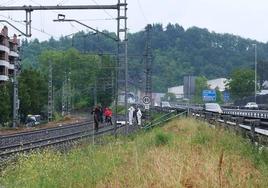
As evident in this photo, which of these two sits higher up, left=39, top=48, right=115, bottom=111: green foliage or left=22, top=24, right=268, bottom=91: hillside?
left=22, top=24, right=268, bottom=91: hillside

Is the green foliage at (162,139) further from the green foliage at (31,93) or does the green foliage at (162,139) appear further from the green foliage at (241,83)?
the green foliage at (241,83)

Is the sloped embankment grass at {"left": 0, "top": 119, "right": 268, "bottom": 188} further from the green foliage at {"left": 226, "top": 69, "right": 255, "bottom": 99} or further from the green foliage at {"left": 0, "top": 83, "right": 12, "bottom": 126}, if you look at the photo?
the green foliage at {"left": 226, "top": 69, "right": 255, "bottom": 99}

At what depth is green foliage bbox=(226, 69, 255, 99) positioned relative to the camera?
12412 centimetres

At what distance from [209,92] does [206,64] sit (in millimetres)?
106182

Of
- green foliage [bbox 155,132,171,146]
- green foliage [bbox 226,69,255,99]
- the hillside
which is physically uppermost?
the hillside

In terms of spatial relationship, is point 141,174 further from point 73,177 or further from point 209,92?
point 209,92

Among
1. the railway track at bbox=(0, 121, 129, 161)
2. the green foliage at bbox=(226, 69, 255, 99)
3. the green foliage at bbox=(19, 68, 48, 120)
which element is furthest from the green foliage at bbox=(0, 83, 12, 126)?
the green foliage at bbox=(226, 69, 255, 99)

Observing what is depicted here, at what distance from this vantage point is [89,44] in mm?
105875

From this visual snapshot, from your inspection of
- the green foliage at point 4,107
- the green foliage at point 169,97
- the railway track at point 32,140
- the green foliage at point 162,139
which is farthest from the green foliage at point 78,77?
the green foliage at point 162,139

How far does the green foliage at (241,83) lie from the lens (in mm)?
124125

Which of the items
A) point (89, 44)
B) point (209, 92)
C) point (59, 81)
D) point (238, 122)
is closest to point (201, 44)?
point (59, 81)

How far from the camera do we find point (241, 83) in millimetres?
125938

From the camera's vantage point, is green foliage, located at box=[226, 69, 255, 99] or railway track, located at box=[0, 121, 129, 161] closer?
railway track, located at box=[0, 121, 129, 161]

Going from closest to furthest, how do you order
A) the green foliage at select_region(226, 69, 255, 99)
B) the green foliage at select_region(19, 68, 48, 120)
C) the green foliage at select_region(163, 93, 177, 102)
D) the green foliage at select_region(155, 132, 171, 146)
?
the green foliage at select_region(155, 132, 171, 146) < the green foliage at select_region(19, 68, 48, 120) < the green foliage at select_region(226, 69, 255, 99) < the green foliage at select_region(163, 93, 177, 102)
